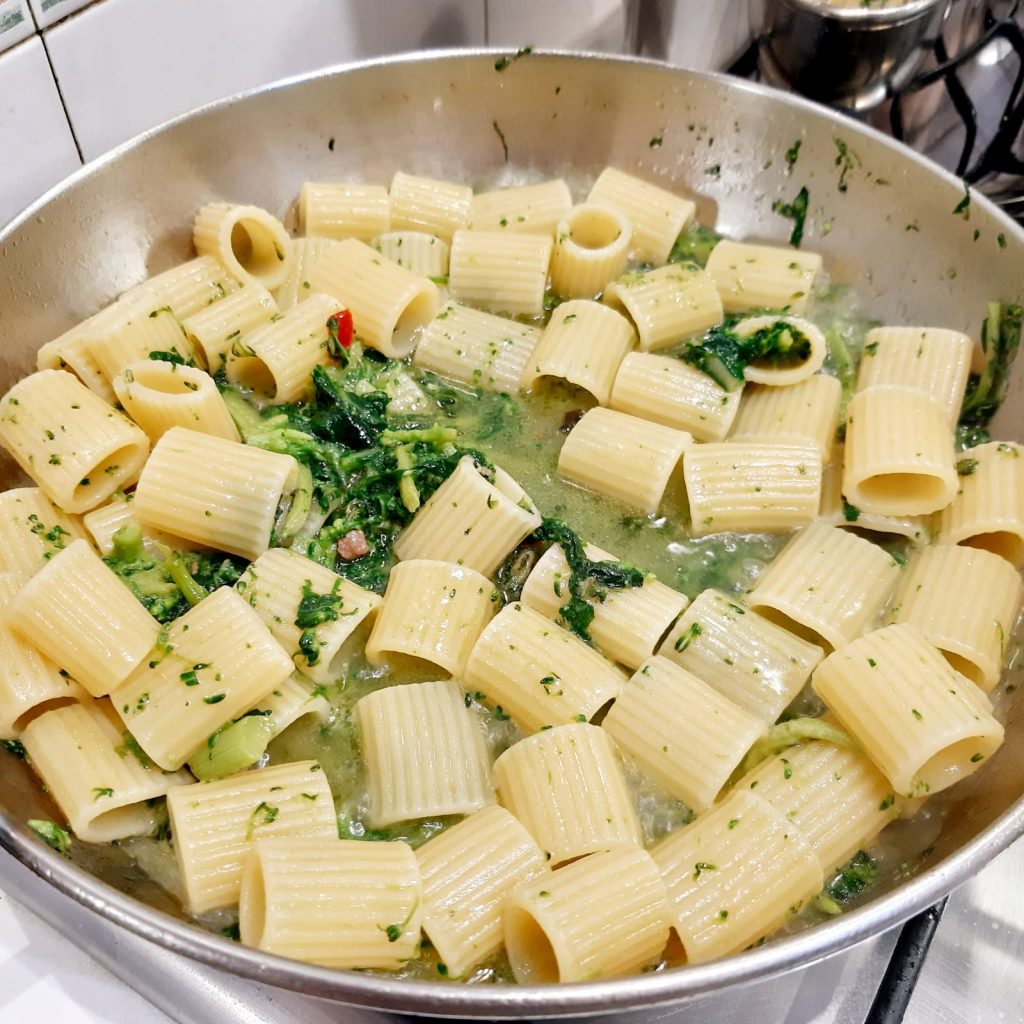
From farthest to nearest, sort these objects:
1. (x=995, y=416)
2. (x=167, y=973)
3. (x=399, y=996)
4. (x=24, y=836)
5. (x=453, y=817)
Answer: (x=995, y=416) < (x=453, y=817) < (x=167, y=973) < (x=24, y=836) < (x=399, y=996)

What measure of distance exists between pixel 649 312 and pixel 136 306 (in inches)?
41.1

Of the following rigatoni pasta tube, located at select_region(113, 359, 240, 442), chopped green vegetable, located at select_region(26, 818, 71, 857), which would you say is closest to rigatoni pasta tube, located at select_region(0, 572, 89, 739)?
chopped green vegetable, located at select_region(26, 818, 71, 857)

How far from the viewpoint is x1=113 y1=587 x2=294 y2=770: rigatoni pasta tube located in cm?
143

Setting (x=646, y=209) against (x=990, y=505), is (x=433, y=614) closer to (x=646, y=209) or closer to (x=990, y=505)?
(x=990, y=505)

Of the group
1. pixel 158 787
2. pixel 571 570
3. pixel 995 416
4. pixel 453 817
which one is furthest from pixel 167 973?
pixel 995 416

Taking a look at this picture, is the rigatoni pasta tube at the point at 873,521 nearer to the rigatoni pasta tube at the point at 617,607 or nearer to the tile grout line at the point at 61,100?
the rigatoni pasta tube at the point at 617,607

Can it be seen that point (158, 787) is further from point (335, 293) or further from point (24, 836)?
point (335, 293)

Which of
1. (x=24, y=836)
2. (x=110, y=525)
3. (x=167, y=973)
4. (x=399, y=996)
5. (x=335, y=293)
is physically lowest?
(x=167, y=973)

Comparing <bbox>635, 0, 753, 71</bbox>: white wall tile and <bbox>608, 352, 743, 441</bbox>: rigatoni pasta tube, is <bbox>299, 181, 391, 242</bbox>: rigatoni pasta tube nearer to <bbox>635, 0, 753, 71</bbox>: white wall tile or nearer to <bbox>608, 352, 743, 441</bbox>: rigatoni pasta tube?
<bbox>608, 352, 743, 441</bbox>: rigatoni pasta tube

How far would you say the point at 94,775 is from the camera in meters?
1.39

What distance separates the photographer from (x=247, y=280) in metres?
2.00

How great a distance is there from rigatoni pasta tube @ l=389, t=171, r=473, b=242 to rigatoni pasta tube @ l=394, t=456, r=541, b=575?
0.72m

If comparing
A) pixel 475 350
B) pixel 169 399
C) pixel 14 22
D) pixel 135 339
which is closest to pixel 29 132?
pixel 14 22

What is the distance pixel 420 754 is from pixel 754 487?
79cm
